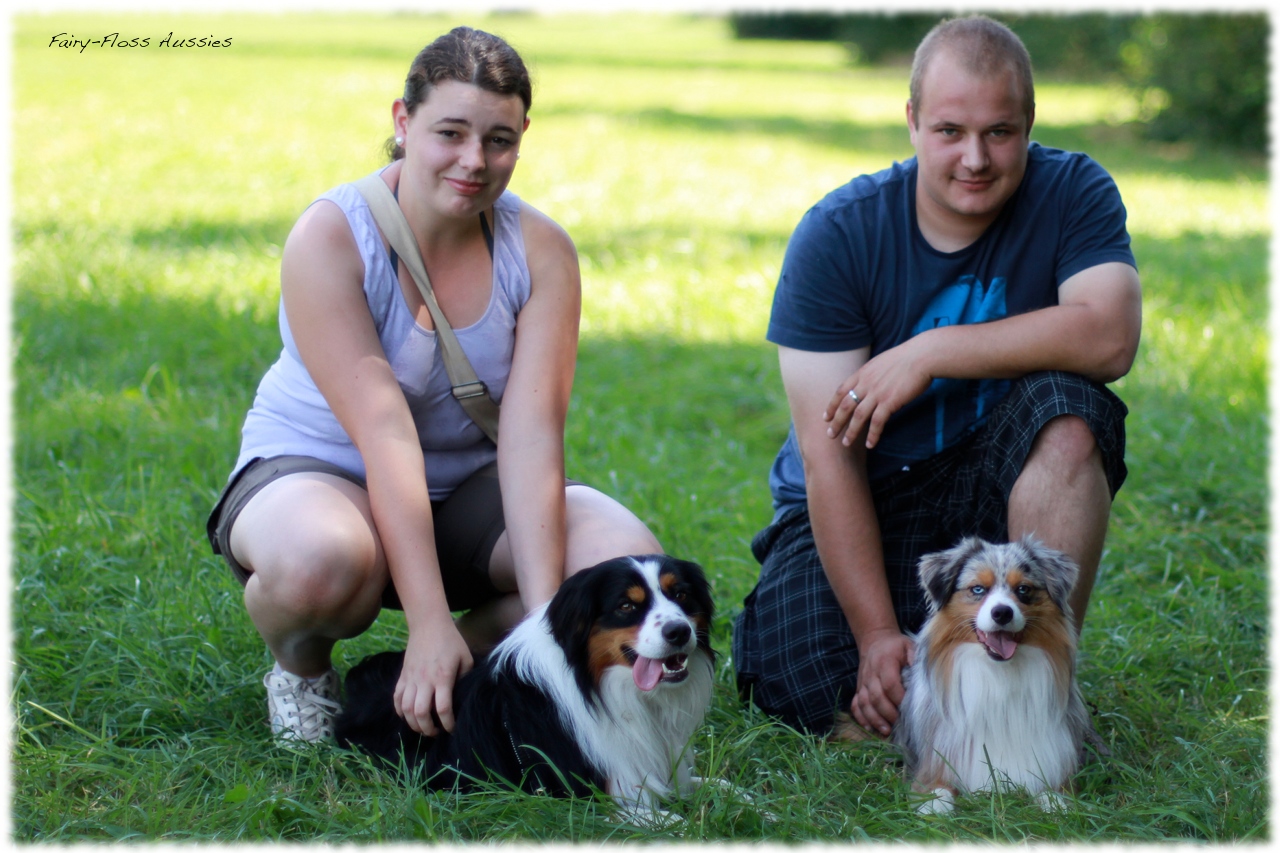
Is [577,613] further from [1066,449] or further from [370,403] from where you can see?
[1066,449]

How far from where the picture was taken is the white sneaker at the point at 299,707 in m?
2.95

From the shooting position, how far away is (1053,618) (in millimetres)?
2613

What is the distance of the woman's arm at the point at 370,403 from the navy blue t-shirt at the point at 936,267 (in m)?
1.03

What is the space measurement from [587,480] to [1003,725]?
2.35 m

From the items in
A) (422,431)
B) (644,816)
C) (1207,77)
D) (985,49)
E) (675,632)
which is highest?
(1207,77)

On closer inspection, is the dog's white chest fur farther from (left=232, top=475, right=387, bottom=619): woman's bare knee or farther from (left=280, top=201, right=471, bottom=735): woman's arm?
(left=232, top=475, right=387, bottom=619): woman's bare knee

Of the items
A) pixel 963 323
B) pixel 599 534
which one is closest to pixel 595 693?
pixel 599 534

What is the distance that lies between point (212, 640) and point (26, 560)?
89cm

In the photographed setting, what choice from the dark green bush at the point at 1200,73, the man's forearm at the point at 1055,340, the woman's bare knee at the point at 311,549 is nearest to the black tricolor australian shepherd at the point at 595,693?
the woman's bare knee at the point at 311,549

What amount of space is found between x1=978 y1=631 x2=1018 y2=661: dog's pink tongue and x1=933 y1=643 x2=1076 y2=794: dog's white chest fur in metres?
0.04

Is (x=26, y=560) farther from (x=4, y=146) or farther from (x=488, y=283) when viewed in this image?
(x=4, y=146)

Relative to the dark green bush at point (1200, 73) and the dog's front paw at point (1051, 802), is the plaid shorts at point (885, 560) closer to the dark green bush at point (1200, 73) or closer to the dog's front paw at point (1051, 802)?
the dog's front paw at point (1051, 802)

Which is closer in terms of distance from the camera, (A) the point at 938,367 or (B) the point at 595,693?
(B) the point at 595,693

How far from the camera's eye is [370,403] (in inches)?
111
